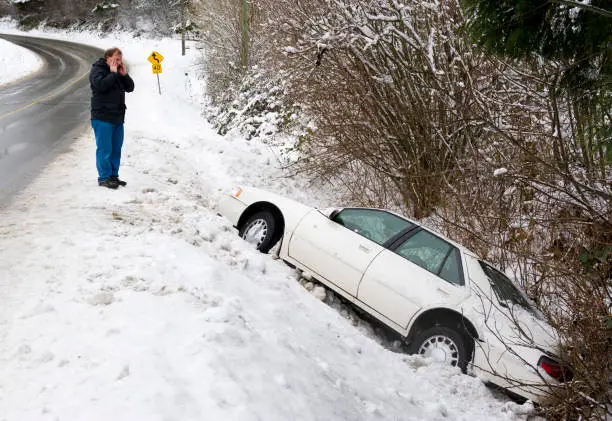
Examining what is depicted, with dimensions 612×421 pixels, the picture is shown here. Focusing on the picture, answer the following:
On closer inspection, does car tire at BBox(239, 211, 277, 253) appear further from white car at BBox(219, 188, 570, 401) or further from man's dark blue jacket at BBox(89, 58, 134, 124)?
man's dark blue jacket at BBox(89, 58, 134, 124)

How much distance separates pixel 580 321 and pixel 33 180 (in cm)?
725

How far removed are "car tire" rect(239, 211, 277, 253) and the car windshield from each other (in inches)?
103

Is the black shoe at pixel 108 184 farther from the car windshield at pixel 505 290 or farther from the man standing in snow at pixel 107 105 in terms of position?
the car windshield at pixel 505 290

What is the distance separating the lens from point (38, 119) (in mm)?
12906

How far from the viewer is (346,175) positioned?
10539 mm

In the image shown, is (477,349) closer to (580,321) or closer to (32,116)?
(580,321)

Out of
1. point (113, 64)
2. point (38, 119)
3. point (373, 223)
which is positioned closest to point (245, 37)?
point (38, 119)

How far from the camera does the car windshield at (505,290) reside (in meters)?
5.05

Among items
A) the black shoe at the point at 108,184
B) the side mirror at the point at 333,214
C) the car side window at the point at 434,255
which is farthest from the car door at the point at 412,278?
the black shoe at the point at 108,184

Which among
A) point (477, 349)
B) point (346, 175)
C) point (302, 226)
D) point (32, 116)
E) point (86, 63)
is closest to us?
point (477, 349)

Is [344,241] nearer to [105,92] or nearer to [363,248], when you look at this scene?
[363,248]

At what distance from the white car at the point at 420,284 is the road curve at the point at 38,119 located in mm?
3736

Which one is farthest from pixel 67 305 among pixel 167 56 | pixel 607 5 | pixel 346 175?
pixel 167 56

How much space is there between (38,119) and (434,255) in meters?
11.7
